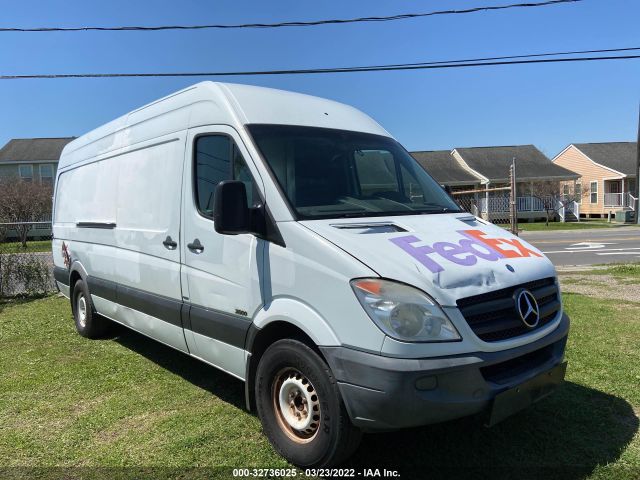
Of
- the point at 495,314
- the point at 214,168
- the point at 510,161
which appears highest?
the point at 510,161

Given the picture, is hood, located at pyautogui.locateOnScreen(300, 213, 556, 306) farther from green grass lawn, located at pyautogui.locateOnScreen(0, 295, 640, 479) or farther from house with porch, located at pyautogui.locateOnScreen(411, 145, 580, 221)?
house with porch, located at pyautogui.locateOnScreen(411, 145, 580, 221)

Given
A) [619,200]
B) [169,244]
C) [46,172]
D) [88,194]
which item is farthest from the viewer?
[619,200]

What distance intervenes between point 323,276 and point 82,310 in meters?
5.13

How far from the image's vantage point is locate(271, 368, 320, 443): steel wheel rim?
308 cm

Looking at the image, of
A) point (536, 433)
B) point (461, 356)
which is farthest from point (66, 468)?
point (536, 433)

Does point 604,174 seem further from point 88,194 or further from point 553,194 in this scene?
point 88,194

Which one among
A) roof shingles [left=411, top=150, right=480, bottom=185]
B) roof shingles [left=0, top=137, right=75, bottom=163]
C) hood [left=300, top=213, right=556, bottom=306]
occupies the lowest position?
hood [left=300, top=213, right=556, bottom=306]

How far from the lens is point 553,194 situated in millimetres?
35344

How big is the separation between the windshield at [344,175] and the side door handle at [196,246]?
3.09 feet

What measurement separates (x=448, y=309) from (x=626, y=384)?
2.82 metres

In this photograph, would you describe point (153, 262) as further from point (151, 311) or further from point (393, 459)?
point (393, 459)

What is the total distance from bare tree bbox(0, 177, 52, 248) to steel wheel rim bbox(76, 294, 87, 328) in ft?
77.3

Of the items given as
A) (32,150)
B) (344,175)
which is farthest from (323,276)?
(32,150)

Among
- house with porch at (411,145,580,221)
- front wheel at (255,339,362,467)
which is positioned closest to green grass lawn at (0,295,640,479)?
front wheel at (255,339,362,467)
